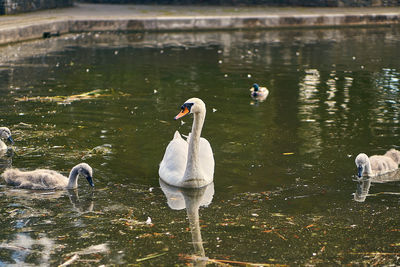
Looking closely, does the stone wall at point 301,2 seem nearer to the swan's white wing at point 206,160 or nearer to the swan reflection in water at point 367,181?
the swan reflection in water at point 367,181

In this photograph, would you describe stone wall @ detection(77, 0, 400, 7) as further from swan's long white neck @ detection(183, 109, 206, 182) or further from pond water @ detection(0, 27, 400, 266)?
swan's long white neck @ detection(183, 109, 206, 182)

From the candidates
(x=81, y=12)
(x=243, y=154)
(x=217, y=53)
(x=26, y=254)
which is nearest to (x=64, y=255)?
(x=26, y=254)

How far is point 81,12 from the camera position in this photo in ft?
88.1

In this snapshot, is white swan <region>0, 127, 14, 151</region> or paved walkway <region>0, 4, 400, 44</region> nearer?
white swan <region>0, 127, 14, 151</region>

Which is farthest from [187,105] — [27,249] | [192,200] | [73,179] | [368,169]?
[27,249]

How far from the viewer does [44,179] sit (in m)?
8.33

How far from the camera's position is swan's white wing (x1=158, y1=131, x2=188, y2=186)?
861 centimetres

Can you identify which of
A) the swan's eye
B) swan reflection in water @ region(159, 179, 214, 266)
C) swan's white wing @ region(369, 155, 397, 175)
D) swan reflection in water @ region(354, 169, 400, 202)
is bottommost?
swan reflection in water @ region(354, 169, 400, 202)

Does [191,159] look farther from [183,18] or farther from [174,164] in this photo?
[183,18]

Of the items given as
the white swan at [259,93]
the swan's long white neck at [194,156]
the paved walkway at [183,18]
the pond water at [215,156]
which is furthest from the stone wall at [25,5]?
the swan's long white neck at [194,156]

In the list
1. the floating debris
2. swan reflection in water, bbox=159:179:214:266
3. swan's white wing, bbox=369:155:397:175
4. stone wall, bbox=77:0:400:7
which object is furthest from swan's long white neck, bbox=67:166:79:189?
stone wall, bbox=77:0:400:7

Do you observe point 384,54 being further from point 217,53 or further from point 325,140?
point 325,140

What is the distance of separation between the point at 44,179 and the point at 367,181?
386 centimetres

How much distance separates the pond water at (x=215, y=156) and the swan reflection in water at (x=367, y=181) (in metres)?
0.03
